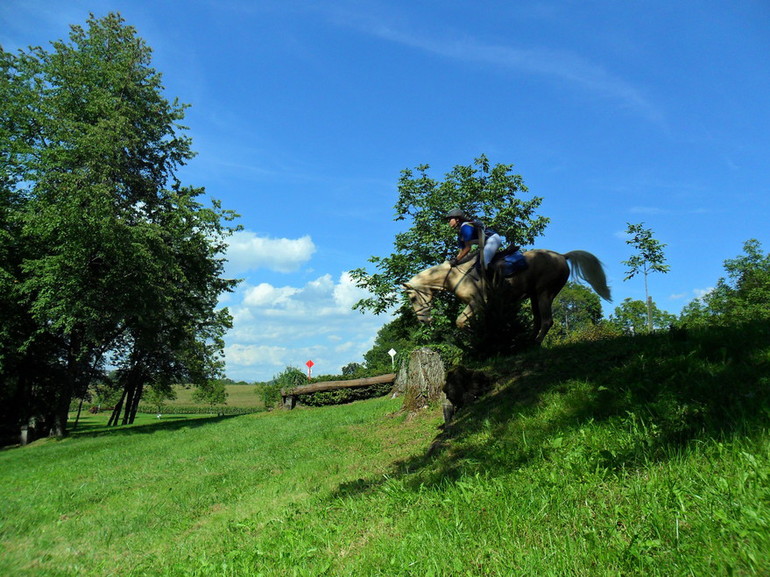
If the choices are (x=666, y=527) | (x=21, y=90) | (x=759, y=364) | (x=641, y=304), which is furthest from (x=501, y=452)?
(x=641, y=304)

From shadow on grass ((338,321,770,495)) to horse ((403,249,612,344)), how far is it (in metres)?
3.12

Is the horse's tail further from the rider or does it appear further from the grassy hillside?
the grassy hillside

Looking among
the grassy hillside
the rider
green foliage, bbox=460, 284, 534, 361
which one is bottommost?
the grassy hillside

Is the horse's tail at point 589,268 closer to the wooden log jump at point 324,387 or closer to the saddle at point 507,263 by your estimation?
the saddle at point 507,263

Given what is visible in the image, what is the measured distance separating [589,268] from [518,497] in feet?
27.7

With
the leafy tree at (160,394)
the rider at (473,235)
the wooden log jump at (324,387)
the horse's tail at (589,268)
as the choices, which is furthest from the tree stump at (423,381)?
the leafy tree at (160,394)

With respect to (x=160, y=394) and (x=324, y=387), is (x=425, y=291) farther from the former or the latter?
(x=160, y=394)

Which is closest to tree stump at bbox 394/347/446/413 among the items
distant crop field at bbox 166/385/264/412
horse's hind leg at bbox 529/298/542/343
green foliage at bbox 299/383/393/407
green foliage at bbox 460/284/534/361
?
green foliage at bbox 460/284/534/361

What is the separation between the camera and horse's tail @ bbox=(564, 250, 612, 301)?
1148 centimetres

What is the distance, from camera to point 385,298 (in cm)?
3028

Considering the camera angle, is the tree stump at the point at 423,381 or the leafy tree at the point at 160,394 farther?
the leafy tree at the point at 160,394

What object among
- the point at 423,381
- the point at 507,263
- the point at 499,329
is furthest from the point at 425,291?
the point at 423,381

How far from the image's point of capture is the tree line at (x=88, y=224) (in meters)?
22.3

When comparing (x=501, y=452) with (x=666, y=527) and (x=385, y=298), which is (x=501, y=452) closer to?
(x=666, y=527)
